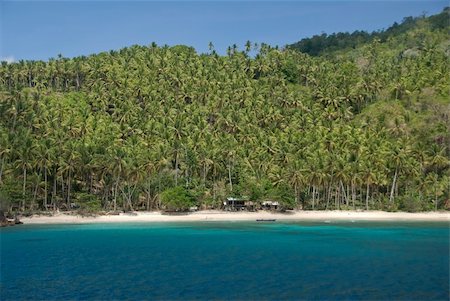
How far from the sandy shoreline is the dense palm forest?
337 centimetres

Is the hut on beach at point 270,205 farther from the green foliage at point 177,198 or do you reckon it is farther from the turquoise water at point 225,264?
the turquoise water at point 225,264

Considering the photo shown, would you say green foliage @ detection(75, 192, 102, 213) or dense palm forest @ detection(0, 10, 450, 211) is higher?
dense palm forest @ detection(0, 10, 450, 211)

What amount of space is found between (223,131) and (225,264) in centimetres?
7824

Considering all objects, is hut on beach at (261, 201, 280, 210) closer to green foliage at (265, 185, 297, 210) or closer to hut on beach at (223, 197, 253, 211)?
green foliage at (265, 185, 297, 210)

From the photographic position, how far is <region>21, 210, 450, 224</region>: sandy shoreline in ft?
287

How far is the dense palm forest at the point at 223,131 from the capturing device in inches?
3708

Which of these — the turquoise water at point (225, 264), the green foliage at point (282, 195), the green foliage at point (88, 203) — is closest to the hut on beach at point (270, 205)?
the green foliage at point (282, 195)

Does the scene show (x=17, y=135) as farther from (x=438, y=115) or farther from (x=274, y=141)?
(x=438, y=115)

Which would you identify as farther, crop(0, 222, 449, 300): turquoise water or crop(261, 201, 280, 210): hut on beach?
crop(261, 201, 280, 210): hut on beach

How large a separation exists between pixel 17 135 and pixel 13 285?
61729 mm

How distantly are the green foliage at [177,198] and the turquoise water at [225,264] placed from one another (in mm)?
16176

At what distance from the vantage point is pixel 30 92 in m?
137

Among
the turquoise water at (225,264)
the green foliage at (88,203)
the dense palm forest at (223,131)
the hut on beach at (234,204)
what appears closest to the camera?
the turquoise water at (225,264)

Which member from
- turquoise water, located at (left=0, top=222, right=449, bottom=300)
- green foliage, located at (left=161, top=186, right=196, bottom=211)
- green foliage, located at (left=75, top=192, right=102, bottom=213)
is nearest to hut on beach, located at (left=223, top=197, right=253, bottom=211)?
green foliage, located at (left=161, top=186, right=196, bottom=211)
